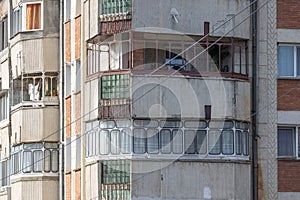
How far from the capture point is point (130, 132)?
3033cm

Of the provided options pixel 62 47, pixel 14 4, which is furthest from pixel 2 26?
pixel 62 47

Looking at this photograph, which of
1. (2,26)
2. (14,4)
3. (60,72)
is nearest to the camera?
(60,72)

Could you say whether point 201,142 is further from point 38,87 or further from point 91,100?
point 38,87

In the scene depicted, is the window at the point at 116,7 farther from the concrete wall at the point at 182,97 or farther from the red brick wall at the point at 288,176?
the red brick wall at the point at 288,176

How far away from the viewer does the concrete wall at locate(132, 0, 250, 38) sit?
30531mm

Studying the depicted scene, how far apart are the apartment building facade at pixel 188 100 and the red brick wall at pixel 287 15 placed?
0.09ft

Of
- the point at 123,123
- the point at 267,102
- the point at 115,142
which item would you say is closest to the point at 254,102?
the point at 267,102

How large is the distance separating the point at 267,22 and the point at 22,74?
30.6 feet

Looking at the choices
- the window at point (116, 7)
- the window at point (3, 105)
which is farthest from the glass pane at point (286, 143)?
the window at point (3, 105)

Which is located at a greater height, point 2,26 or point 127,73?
point 2,26

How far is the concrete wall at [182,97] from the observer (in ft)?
99.7

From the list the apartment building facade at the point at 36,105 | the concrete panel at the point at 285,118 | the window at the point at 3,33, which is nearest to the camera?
the concrete panel at the point at 285,118

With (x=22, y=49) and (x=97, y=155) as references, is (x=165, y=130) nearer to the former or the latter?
(x=97, y=155)

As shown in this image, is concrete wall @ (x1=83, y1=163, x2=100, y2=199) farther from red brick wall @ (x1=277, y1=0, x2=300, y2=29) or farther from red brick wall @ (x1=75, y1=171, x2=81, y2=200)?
red brick wall @ (x1=277, y1=0, x2=300, y2=29)
